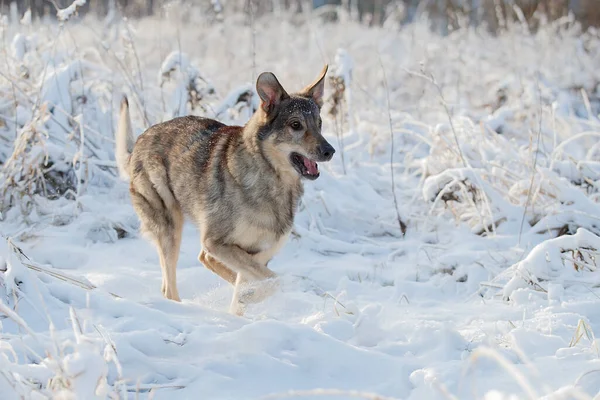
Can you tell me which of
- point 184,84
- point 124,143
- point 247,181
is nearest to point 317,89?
point 247,181

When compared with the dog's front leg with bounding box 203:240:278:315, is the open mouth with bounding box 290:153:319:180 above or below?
above

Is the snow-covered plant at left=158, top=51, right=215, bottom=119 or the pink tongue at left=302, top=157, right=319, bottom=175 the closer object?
the pink tongue at left=302, top=157, right=319, bottom=175

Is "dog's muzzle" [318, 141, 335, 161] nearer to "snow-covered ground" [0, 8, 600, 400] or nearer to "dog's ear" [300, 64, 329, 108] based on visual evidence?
"dog's ear" [300, 64, 329, 108]

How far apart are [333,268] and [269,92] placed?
5.15 feet

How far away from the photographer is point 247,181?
437cm

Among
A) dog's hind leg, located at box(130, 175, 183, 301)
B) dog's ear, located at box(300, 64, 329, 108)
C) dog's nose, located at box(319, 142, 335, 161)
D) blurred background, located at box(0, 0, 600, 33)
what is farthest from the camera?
blurred background, located at box(0, 0, 600, 33)

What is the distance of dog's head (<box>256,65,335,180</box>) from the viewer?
424cm

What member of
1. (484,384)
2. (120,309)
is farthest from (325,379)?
(120,309)

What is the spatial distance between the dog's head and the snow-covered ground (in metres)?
0.70

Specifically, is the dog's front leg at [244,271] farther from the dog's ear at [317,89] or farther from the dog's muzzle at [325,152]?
the dog's ear at [317,89]

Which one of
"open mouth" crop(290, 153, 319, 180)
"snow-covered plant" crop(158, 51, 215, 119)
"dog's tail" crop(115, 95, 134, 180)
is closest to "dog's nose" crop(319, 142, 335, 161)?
"open mouth" crop(290, 153, 319, 180)

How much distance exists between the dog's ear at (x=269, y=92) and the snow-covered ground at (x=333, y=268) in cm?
103

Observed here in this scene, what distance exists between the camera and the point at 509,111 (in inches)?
285

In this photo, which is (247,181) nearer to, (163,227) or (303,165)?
(303,165)
